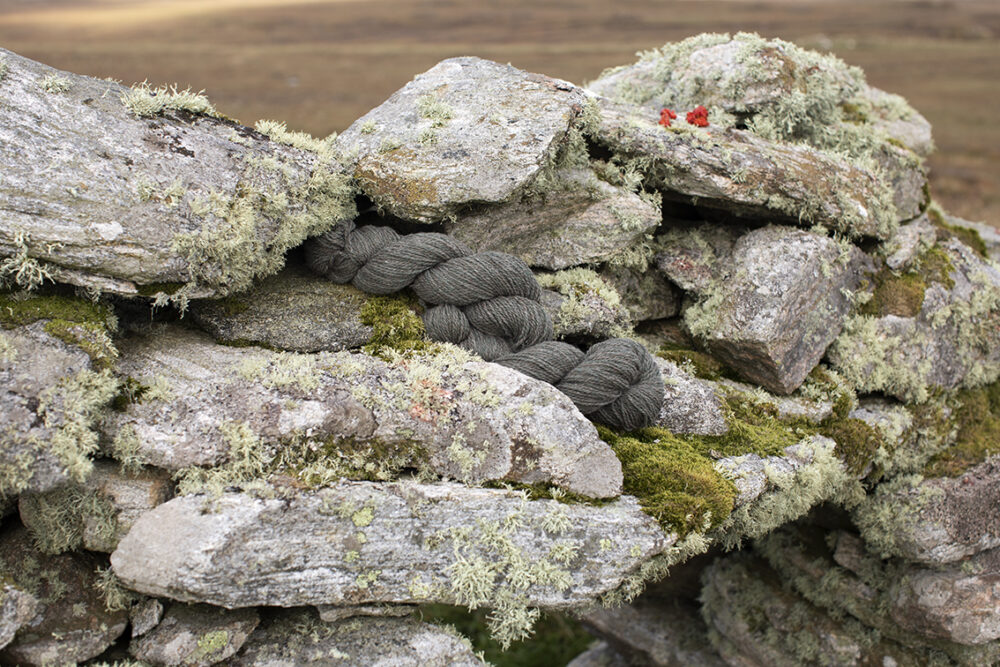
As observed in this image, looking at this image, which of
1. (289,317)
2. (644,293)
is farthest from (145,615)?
(644,293)

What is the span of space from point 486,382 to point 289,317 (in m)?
1.99

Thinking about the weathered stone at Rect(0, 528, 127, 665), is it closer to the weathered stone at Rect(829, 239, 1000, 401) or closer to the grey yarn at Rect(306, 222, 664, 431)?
the grey yarn at Rect(306, 222, 664, 431)

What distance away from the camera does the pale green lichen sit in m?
6.00

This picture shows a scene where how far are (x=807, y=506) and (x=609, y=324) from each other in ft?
8.77

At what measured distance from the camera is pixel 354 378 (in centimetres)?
572

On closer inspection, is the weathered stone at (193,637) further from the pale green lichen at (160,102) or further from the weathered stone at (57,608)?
the pale green lichen at (160,102)

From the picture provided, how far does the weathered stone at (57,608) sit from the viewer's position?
4.70m

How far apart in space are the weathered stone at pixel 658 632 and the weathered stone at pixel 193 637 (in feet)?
22.2

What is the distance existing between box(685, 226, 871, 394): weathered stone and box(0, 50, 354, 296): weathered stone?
4.30m

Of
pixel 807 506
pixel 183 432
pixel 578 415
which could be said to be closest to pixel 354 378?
pixel 183 432

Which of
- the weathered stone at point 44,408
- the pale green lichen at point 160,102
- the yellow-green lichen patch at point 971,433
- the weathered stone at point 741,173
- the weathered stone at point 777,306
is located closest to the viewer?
the weathered stone at point 44,408

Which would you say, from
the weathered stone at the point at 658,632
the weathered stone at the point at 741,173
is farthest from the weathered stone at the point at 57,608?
the weathered stone at the point at 658,632

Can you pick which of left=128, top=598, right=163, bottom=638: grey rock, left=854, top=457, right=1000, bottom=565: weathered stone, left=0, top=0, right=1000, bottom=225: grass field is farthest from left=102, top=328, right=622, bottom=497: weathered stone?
left=0, top=0, right=1000, bottom=225: grass field

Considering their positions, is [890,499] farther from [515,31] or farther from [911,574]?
[515,31]
